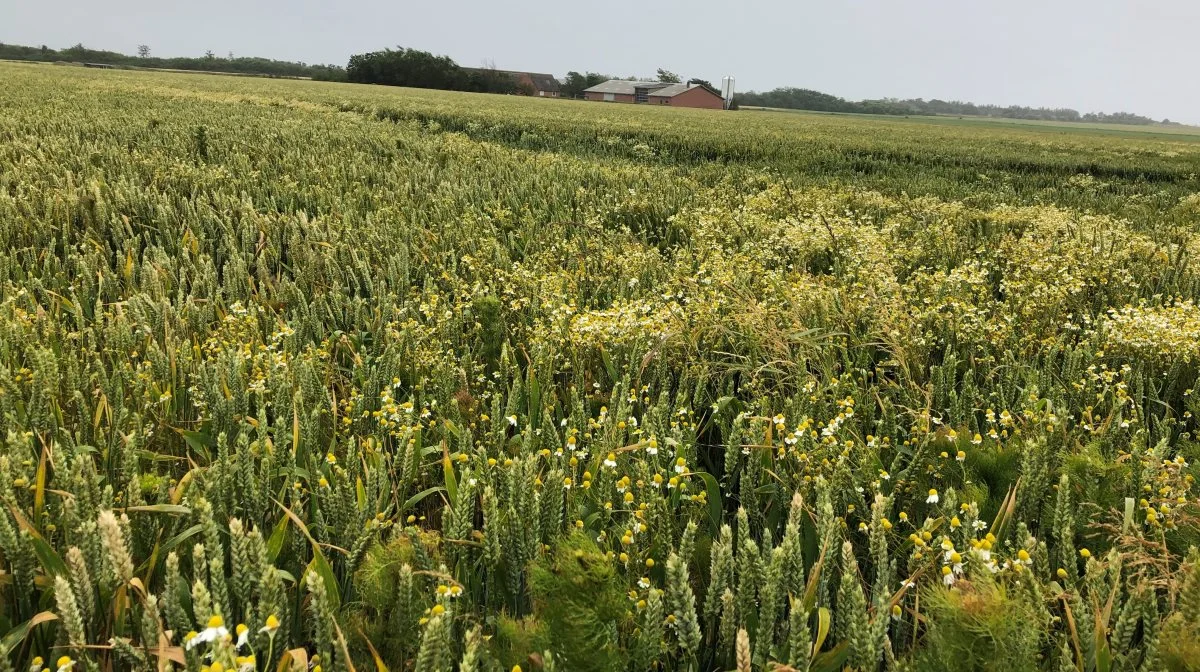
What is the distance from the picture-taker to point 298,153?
29.7 feet

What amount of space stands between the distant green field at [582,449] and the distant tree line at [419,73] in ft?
303

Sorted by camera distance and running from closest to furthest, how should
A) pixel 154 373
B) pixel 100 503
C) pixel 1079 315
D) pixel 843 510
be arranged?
pixel 100 503 → pixel 843 510 → pixel 154 373 → pixel 1079 315

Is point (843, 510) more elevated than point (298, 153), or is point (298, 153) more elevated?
A: point (298, 153)

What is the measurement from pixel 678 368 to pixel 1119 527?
5.57 ft

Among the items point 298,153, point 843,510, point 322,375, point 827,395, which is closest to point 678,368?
point 827,395

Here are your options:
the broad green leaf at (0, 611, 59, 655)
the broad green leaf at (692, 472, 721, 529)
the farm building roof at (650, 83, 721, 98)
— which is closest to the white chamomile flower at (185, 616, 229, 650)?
the broad green leaf at (0, 611, 59, 655)

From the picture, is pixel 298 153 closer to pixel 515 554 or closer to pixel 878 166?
pixel 515 554

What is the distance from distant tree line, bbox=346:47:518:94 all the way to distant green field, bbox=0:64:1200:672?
9248cm

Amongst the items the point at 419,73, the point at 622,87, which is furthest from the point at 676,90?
the point at 419,73

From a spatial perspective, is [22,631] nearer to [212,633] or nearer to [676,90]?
[212,633]

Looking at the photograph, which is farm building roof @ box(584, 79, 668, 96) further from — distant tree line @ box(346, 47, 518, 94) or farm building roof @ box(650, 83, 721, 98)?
distant tree line @ box(346, 47, 518, 94)

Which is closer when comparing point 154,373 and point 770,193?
point 154,373

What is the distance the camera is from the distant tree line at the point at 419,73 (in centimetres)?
9138

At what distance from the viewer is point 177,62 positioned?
4764 inches
